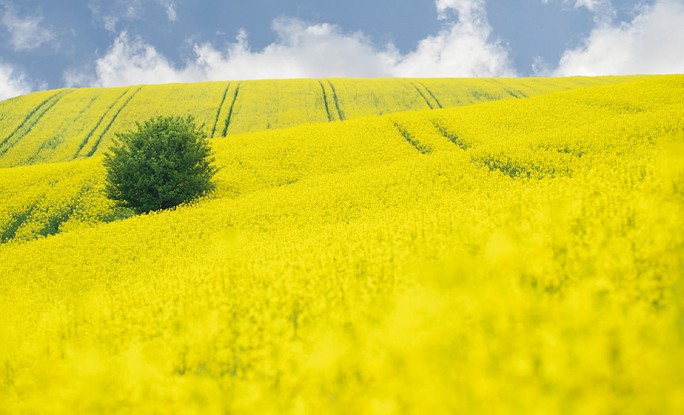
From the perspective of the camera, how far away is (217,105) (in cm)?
5234

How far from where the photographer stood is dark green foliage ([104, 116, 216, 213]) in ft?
71.1

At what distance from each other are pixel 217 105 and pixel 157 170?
1267 inches

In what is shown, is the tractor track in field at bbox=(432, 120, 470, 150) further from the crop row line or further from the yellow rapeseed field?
the crop row line

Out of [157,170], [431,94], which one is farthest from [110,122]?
[431,94]

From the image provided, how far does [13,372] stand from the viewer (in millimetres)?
5977

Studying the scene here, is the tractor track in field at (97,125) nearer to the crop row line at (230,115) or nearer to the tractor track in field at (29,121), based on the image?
the tractor track in field at (29,121)

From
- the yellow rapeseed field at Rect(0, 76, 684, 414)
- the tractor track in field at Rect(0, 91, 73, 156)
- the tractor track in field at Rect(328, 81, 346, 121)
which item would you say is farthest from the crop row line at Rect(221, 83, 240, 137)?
the yellow rapeseed field at Rect(0, 76, 684, 414)

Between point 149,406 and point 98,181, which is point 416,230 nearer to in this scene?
point 149,406

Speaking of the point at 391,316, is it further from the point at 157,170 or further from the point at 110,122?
the point at 110,122

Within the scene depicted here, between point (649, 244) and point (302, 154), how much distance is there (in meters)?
22.7

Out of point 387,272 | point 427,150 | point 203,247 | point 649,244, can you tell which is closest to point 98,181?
point 203,247

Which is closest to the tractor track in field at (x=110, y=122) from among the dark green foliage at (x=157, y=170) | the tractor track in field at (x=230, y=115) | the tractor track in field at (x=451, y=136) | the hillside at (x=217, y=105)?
the hillside at (x=217, y=105)

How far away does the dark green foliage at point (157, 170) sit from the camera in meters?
21.7

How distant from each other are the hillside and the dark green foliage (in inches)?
908
